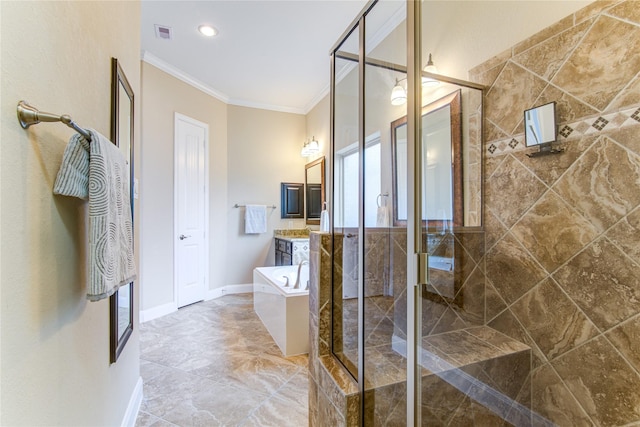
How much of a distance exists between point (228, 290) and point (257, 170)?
1.86 meters

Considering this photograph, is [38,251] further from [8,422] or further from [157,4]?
[157,4]

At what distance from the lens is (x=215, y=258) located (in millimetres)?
4254

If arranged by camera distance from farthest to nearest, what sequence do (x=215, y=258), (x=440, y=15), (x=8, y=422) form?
1. (x=215, y=258)
2. (x=440, y=15)
3. (x=8, y=422)

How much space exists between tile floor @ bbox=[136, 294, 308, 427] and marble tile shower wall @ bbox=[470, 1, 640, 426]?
142 cm

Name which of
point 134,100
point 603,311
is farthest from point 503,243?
point 134,100

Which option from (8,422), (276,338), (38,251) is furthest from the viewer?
(276,338)

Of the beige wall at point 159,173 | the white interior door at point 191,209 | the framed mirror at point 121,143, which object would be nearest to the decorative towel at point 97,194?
the framed mirror at point 121,143

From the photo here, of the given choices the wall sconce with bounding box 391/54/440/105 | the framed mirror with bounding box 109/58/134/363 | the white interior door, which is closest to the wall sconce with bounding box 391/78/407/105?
the wall sconce with bounding box 391/54/440/105

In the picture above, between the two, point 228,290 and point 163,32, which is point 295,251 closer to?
point 228,290

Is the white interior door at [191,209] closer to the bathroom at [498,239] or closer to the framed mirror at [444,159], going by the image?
the bathroom at [498,239]

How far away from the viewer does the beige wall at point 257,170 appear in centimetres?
445

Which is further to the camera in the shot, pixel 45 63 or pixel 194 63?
pixel 194 63

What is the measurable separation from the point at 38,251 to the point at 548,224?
2093mm

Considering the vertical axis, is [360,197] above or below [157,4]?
below
